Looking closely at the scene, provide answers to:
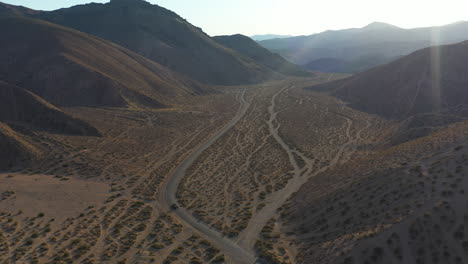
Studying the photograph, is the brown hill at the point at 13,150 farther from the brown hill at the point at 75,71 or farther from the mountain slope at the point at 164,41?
the mountain slope at the point at 164,41

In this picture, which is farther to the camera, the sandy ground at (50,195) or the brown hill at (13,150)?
the brown hill at (13,150)

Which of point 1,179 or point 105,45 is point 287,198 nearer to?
point 1,179

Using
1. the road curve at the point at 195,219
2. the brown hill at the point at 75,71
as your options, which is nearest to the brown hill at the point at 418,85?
the road curve at the point at 195,219

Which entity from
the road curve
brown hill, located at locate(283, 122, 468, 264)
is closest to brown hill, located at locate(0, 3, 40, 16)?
the road curve

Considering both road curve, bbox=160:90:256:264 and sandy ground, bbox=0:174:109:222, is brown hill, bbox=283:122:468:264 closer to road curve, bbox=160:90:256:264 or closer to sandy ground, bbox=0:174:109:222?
road curve, bbox=160:90:256:264

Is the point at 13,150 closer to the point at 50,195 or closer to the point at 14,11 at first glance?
the point at 50,195

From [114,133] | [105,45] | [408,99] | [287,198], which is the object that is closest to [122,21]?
[105,45]
